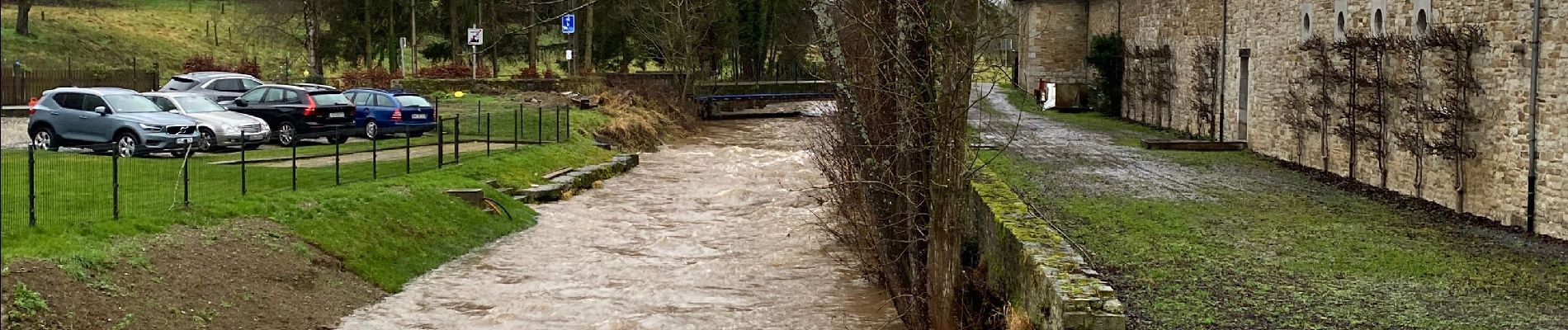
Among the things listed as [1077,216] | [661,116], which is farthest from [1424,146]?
[661,116]

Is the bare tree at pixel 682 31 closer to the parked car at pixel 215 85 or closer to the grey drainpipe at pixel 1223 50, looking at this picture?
the parked car at pixel 215 85

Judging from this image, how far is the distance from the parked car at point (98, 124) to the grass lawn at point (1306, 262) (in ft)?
40.1

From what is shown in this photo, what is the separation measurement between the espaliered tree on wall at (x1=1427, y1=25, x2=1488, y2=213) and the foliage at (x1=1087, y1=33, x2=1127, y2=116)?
922 inches

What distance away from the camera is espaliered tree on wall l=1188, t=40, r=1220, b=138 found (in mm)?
29078

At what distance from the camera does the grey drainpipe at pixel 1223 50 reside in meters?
28.3

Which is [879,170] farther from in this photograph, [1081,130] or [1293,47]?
[1081,130]

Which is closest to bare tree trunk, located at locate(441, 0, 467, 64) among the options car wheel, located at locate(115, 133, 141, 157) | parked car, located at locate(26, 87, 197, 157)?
parked car, located at locate(26, 87, 197, 157)

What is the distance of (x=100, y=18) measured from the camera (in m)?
64.1

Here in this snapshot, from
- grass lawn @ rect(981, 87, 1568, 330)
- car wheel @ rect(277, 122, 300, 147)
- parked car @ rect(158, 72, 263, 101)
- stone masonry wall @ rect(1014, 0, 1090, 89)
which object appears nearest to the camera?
grass lawn @ rect(981, 87, 1568, 330)

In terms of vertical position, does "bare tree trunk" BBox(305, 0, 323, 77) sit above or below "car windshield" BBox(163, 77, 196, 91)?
above

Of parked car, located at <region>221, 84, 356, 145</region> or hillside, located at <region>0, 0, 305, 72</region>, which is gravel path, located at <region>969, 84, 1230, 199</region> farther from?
hillside, located at <region>0, 0, 305, 72</region>

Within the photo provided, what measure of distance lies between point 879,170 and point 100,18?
6071 cm

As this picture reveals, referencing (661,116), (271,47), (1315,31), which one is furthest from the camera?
(271,47)

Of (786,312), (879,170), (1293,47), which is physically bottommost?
(786,312)
